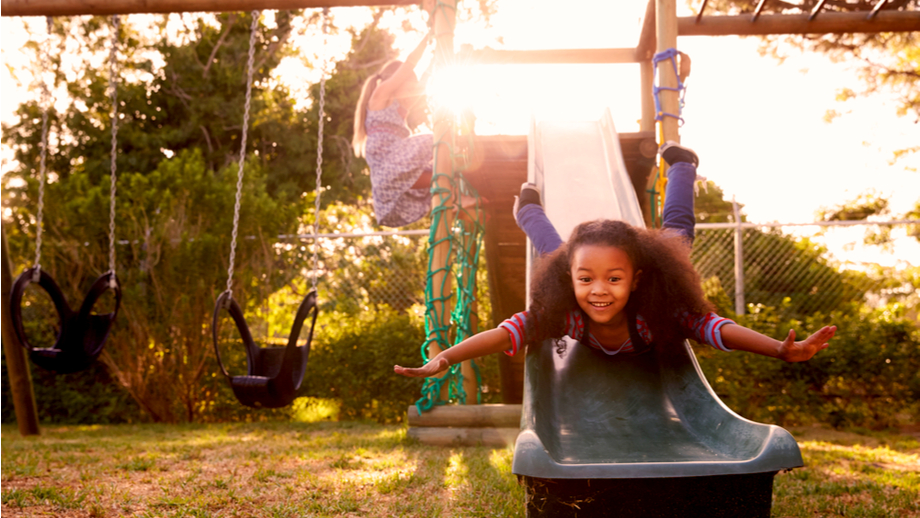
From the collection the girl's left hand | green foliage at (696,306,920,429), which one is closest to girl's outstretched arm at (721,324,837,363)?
the girl's left hand

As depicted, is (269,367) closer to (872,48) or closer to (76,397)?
(76,397)

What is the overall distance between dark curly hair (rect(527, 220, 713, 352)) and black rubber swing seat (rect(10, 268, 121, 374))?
322cm

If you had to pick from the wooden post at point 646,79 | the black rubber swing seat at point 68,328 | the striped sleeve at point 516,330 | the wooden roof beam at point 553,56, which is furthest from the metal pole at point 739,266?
the black rubber swing seat at point 68,328

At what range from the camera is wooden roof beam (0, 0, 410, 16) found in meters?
4.45

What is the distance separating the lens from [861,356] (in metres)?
6.10

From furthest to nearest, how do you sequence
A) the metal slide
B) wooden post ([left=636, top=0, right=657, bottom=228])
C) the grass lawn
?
wooden post ([left=636, top=0, right=657, bottom=228]) → the grass lawn → the metal slide

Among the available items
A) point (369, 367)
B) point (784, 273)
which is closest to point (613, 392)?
point (369, 367)

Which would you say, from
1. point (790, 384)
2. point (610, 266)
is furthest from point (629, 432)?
point (790, 384)

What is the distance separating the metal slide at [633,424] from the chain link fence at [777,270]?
4162mm

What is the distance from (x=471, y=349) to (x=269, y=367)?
2.51 m

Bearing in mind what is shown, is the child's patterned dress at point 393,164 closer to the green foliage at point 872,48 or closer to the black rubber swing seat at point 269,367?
the black rubber swing seat at point 269,367

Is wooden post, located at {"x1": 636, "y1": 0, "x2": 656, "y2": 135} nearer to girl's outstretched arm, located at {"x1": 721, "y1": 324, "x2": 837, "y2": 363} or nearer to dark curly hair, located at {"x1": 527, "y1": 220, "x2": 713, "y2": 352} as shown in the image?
dark curly hair, located at {"x1": 527, "y1": 220, "x2": 713, "y2": 352}

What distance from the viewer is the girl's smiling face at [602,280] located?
2357 mm

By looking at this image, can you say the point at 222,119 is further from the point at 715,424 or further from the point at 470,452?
the point at 715,424
